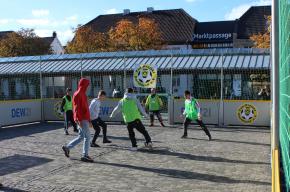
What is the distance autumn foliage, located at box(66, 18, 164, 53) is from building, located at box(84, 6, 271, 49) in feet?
20.6

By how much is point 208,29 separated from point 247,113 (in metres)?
33.5

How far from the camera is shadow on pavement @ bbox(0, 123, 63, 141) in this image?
584 inches

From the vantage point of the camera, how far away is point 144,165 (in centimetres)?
931

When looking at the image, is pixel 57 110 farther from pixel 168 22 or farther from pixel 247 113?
pixel 168 22

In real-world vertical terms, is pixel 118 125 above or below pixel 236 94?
below

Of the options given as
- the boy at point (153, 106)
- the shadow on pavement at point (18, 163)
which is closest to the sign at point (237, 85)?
the boy at point (153, 106)

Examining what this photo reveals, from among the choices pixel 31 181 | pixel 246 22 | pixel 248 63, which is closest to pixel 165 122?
pixel 248 63

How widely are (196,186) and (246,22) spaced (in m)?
43.7

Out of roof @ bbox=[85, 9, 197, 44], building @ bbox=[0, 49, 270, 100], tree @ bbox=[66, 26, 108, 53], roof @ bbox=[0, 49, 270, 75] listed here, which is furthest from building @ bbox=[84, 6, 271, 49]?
building @ bbox=[0, 49, 270, 100]

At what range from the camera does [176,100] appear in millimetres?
17844

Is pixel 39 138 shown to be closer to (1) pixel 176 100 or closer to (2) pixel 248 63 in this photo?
(1) pixel 176 100

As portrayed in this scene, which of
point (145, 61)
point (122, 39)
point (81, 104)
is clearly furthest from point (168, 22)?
point (81, 104)

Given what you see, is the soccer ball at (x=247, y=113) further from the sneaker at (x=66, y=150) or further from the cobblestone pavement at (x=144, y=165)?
the sneaker at (x=66, y=150)

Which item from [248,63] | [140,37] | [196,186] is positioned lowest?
[196,186]
